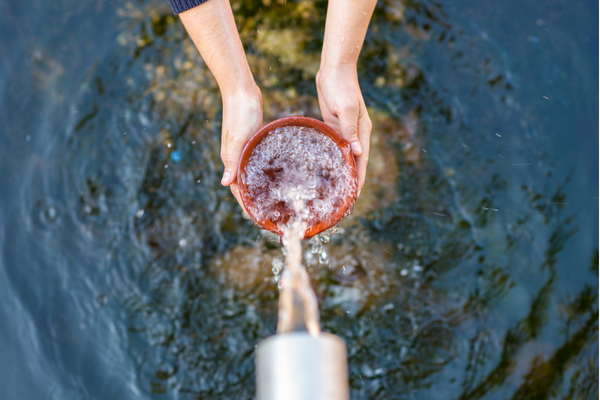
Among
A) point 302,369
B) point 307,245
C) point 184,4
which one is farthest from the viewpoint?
point 307,245

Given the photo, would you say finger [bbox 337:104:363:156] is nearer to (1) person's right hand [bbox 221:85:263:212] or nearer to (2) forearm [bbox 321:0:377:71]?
(2) forearm [bbox 321:0:377:71]

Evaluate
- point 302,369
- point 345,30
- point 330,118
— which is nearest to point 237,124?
point 330,118

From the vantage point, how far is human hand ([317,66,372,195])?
1.62 meters

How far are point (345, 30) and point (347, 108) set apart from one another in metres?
0.32

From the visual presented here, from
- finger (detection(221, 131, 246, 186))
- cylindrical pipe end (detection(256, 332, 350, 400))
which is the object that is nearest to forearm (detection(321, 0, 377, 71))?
finger (detection(221, 131, 246, 186))

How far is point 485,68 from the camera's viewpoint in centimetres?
239

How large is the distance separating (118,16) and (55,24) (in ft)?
1.25

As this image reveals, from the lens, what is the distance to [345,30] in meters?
1.66

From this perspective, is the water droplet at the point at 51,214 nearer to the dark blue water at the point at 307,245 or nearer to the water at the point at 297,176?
the dark blue water at the point at 307,245

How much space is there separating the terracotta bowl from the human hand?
0.09 meters

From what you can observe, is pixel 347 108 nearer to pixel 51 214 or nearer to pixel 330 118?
pixel 330 118

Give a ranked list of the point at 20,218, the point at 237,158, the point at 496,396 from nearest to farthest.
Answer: the point at 237,158
the point at 496,396
the point at 20,218

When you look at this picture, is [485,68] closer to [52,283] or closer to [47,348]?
[52,283]

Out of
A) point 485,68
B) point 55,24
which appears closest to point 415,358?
point 485,68
